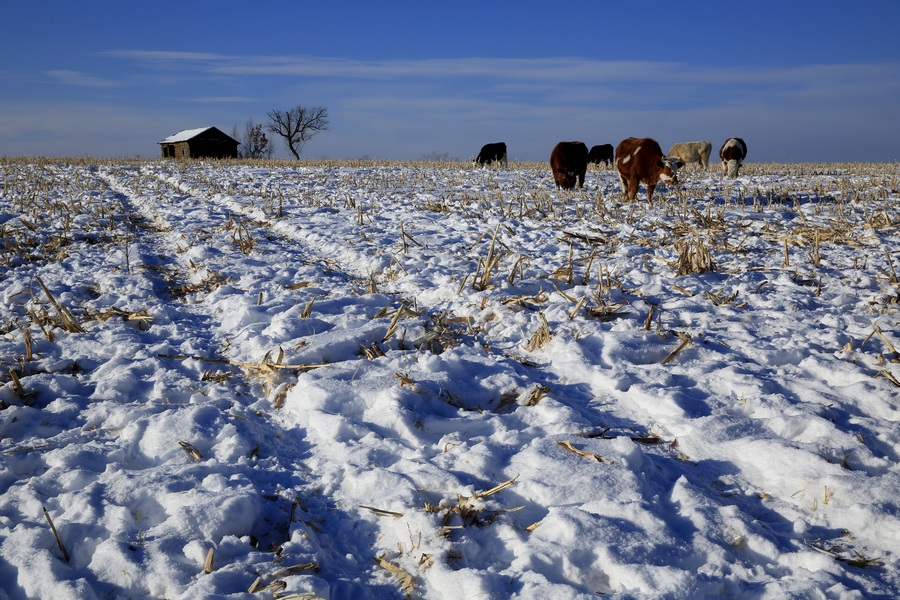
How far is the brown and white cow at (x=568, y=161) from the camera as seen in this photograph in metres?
12.1

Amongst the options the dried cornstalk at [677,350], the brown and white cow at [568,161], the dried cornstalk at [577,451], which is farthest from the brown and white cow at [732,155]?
the dried cornstalk at [577,451]

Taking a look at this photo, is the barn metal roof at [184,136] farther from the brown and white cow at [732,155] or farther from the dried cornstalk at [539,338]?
the dried cornstalk at [539,338]

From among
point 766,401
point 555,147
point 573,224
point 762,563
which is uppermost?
point 555,147

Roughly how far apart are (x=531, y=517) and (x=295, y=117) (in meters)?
67.4

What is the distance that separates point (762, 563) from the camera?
2061 mm

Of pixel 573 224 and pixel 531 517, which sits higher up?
pixel 573 224

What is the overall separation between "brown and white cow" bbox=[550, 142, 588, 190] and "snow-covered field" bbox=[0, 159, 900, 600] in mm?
6519

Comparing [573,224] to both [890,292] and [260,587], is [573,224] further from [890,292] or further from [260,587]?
[260,587]

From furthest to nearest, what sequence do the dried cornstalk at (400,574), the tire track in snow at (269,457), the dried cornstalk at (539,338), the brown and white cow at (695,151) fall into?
the brown and white cow at (695,151), the dried cornstalk at (539,338), the tire track in snow at (269,457), the dried cornstalk at (400,574)

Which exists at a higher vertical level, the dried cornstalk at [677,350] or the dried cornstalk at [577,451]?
the dried cornstalk at [677,350]

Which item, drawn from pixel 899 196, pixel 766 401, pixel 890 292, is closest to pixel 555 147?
pixel 899 196

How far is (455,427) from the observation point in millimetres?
2943

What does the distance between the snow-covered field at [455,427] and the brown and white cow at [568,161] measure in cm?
652

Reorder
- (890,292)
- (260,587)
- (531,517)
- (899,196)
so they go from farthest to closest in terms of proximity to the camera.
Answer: (899,196), (890,292), (531,517), (260,587)
